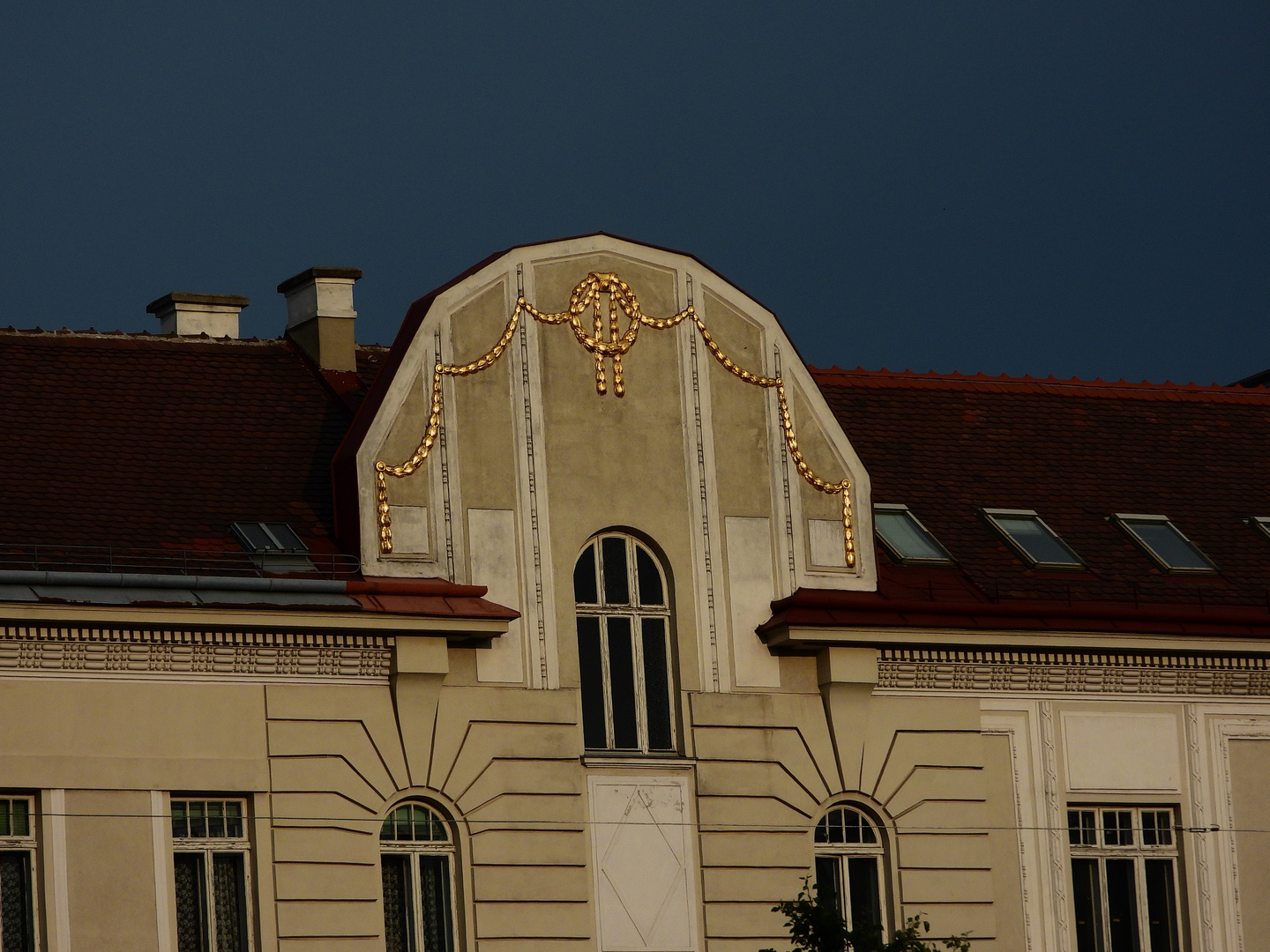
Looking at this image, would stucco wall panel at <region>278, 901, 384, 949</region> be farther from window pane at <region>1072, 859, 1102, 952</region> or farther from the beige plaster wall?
the beige plaster wall

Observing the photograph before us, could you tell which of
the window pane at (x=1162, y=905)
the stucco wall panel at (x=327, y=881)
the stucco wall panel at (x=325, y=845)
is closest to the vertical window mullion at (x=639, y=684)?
the stucco wall panel at (x=325, y=845)

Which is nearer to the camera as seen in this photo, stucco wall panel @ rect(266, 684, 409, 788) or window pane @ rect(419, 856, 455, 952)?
stucco wall panel @ rect(266, 684, 409, 788)

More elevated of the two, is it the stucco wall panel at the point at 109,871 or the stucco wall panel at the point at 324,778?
the stucco wall panel at the point at 324,778

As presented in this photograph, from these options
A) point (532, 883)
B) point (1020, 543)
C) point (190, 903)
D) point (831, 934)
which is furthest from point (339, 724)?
point (1020, 543)

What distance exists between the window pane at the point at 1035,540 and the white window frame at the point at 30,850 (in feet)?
39.0

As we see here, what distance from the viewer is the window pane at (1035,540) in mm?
32906

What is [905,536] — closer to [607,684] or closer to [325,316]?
[607,684]

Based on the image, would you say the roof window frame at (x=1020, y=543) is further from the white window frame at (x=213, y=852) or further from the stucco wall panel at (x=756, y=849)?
the white window frame at (x=213, y=852)

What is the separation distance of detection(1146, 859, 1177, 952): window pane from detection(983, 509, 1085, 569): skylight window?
3.55 metres

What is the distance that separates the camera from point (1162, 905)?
32.2 metres

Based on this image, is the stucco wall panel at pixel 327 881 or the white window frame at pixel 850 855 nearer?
the stucco wall panel at pixel 327 881

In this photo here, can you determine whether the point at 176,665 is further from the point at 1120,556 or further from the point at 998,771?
the point at 1120,556

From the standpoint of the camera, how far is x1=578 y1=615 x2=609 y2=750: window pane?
1181 inches

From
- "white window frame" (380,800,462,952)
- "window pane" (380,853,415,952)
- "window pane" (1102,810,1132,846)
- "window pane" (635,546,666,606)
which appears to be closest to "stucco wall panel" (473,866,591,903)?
"white window frame" (380,800,462,952)
